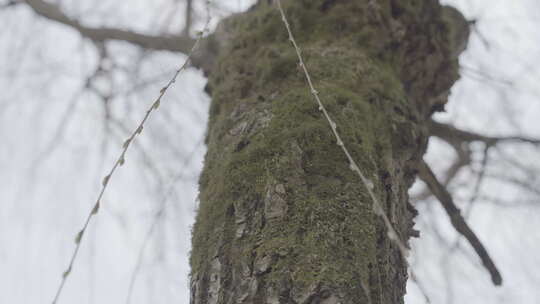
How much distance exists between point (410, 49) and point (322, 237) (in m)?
0.89

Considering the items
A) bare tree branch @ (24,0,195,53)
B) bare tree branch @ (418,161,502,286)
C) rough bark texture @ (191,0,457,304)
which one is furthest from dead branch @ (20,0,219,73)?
bare tree branch @ (418,161,502,286)

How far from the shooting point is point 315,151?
1071mm

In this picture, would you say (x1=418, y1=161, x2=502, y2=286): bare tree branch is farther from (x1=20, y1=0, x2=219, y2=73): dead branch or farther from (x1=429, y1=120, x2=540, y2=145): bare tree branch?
(x1=20, y1=0, x2=219, y2=73): dead branch

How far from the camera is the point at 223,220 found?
1.03 m

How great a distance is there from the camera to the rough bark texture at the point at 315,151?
905mm

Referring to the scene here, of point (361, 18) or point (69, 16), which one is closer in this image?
point (361, 18)

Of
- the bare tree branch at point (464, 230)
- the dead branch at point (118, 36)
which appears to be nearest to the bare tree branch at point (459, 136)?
the bare tree branch at point (464, 230)

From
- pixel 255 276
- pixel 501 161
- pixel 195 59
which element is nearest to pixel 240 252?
pixel 255 276

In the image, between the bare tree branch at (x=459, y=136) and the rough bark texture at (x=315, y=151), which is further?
the bare tree branch at (x=459, y=136)

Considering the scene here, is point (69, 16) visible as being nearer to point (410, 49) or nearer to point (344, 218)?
point (410, 49)

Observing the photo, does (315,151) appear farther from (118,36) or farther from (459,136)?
(118,36)

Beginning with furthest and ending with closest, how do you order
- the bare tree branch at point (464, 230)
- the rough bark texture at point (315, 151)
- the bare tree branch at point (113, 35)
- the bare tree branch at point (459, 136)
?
the bare tree branch at point (113, 35) → the bare tree branch at point (459, 136) → the bare tree branch at point (464, 230) → the rough bark texture at point (315, 151)

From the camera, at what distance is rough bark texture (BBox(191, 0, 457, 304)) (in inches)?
35.6

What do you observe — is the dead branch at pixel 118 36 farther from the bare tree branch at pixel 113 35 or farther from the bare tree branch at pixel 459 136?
the bare tree branch at pixel 459 136
